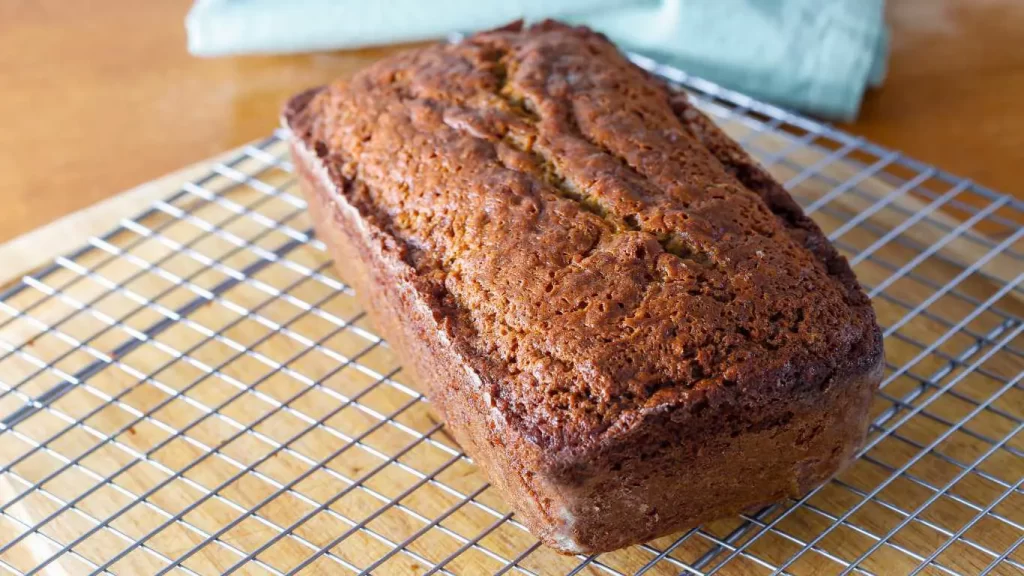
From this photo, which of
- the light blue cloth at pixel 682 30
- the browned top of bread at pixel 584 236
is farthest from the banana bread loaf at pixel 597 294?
the light blue cloth at pixel 682 30

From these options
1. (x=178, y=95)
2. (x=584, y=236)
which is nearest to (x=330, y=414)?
(x=584, y=236)

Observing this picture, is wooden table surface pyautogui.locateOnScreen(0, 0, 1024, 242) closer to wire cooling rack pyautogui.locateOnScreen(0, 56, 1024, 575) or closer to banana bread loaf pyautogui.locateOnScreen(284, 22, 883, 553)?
wire cooling rack pyautogui.locateOnScreen(0, 56, 1024, 575)

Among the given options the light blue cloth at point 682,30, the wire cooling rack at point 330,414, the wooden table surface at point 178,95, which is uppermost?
the light blue cloth at point 682,30

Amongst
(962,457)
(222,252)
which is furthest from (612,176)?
(222,252)

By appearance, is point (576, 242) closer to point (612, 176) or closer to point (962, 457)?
point (612, 176)

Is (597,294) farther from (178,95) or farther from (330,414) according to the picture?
(178,95)

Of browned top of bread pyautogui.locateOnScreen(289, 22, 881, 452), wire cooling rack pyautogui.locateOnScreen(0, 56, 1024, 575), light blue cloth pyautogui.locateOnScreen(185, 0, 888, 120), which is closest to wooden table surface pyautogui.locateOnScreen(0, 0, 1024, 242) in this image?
light blue cloth pyautogui.locateOnScreen(185, 0, 888, 120)

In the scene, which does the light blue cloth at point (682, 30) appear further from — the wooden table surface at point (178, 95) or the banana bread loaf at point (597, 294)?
the banana bread loaf at point (597, 294)
